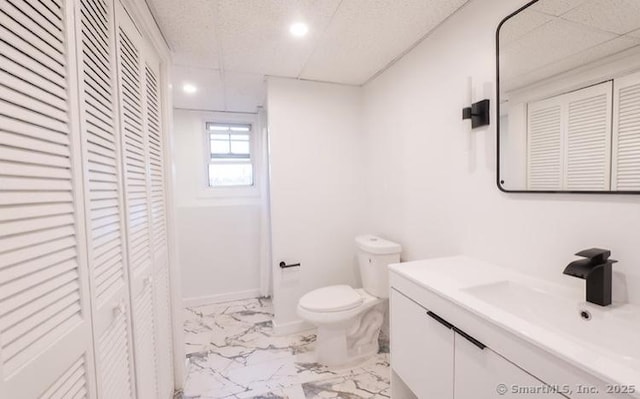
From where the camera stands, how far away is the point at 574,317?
955mm

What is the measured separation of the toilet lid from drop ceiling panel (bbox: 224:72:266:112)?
5.98 feet

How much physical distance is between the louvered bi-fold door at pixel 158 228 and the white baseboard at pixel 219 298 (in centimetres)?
140

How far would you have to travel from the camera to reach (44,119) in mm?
628

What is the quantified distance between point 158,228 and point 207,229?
152 centimetres

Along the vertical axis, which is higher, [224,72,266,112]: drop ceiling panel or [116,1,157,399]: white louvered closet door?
[224,72,266,112]: drop ceiling panel

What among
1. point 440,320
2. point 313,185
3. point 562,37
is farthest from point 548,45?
point 313,185

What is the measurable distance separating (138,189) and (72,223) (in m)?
0.57

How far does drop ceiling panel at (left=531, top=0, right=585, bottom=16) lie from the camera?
1.03 metres

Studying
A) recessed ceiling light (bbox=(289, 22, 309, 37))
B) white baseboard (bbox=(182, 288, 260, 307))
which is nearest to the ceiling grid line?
recessed ceiling light (bbox=(289, 22, 309, 37))

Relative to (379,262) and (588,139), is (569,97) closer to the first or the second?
(588,139)

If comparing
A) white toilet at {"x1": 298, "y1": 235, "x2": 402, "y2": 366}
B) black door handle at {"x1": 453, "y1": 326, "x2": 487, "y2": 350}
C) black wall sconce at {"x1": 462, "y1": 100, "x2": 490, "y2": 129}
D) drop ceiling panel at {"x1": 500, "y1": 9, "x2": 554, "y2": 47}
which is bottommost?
white toilet at {"x1": 298, "y1": 235, "x2": 402, "y2": 366}

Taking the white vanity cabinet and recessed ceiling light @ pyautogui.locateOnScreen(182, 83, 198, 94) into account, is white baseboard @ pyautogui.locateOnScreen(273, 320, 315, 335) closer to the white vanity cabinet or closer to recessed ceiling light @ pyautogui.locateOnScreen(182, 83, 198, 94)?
the white vanity cabinet

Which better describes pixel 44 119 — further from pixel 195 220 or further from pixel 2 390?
pixel 195 220

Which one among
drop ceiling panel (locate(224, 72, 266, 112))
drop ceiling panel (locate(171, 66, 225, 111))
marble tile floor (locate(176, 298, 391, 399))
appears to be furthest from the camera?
drop ceiling panel (locate(224, 72, 266, 112))
